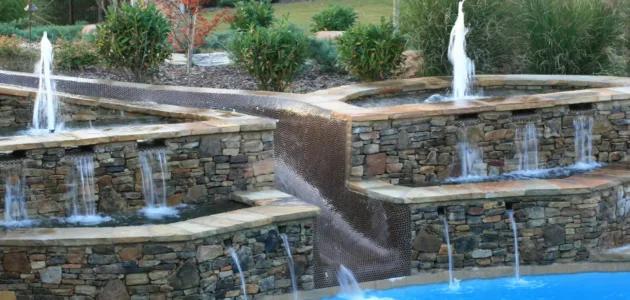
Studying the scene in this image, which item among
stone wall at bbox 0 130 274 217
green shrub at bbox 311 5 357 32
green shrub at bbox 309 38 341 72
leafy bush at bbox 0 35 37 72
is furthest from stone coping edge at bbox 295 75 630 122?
green shrub at bbox 311 5 357 32

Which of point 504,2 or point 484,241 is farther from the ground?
point 504,2

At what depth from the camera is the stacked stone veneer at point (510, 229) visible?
9.84m

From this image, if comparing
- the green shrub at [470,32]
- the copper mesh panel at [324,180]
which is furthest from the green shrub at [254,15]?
the copper mesh panel at [324,180]

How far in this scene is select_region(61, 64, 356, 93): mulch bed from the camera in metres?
13.6

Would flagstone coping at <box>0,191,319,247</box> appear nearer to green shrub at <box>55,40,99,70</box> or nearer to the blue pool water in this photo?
the blue pool water

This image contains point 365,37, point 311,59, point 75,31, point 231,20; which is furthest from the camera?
point 75,31

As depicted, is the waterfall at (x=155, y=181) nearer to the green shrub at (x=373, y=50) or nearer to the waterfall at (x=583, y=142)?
the waterfall at (x=583, y=142)

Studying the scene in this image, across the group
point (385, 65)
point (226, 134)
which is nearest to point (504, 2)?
point (385, 65)

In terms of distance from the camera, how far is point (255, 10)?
16953mm

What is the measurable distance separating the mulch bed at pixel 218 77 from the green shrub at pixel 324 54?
0.13 m

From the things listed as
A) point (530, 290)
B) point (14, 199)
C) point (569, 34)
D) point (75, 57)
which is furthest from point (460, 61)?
point (14, 199)

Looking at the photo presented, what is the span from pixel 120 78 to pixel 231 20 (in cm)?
330

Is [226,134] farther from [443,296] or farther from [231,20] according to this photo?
[231,20]

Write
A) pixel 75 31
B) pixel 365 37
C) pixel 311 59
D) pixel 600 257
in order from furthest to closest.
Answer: pixel 75 31, pixel 311 59, pixel 365 37, pixel 600 257
